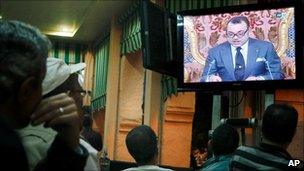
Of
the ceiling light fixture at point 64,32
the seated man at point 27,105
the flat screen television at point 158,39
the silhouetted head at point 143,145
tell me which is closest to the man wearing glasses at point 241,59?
the flat screen television at point 158,39

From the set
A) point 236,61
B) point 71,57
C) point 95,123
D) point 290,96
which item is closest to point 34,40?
point 236,61

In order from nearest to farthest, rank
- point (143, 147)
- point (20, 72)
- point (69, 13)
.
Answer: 1. point (20, 72)
2. point (143, 147)
3. point (69, 13)

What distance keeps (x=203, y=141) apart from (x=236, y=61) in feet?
11.4

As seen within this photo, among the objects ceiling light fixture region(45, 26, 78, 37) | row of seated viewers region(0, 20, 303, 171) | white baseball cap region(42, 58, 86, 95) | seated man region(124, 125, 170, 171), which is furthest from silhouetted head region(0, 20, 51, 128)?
ceiling light fixture region(45, 26, 78, 37)

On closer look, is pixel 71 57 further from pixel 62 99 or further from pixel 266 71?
pixel 62 99

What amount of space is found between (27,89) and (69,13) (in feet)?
21.9

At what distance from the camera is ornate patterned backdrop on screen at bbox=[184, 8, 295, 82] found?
2.90 metres

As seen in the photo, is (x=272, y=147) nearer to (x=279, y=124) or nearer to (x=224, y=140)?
(x=279, y=124)

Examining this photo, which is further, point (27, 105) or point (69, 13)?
point (69, 13)

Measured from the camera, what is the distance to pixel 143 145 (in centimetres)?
286

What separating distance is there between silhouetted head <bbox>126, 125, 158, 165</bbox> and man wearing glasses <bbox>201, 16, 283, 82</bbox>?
55cm

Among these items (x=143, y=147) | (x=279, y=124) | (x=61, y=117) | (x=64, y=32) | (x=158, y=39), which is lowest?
(x=143, y=147)

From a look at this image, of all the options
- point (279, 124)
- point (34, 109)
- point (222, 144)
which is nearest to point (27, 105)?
point (34, 109)

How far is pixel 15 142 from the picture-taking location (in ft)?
3.14
